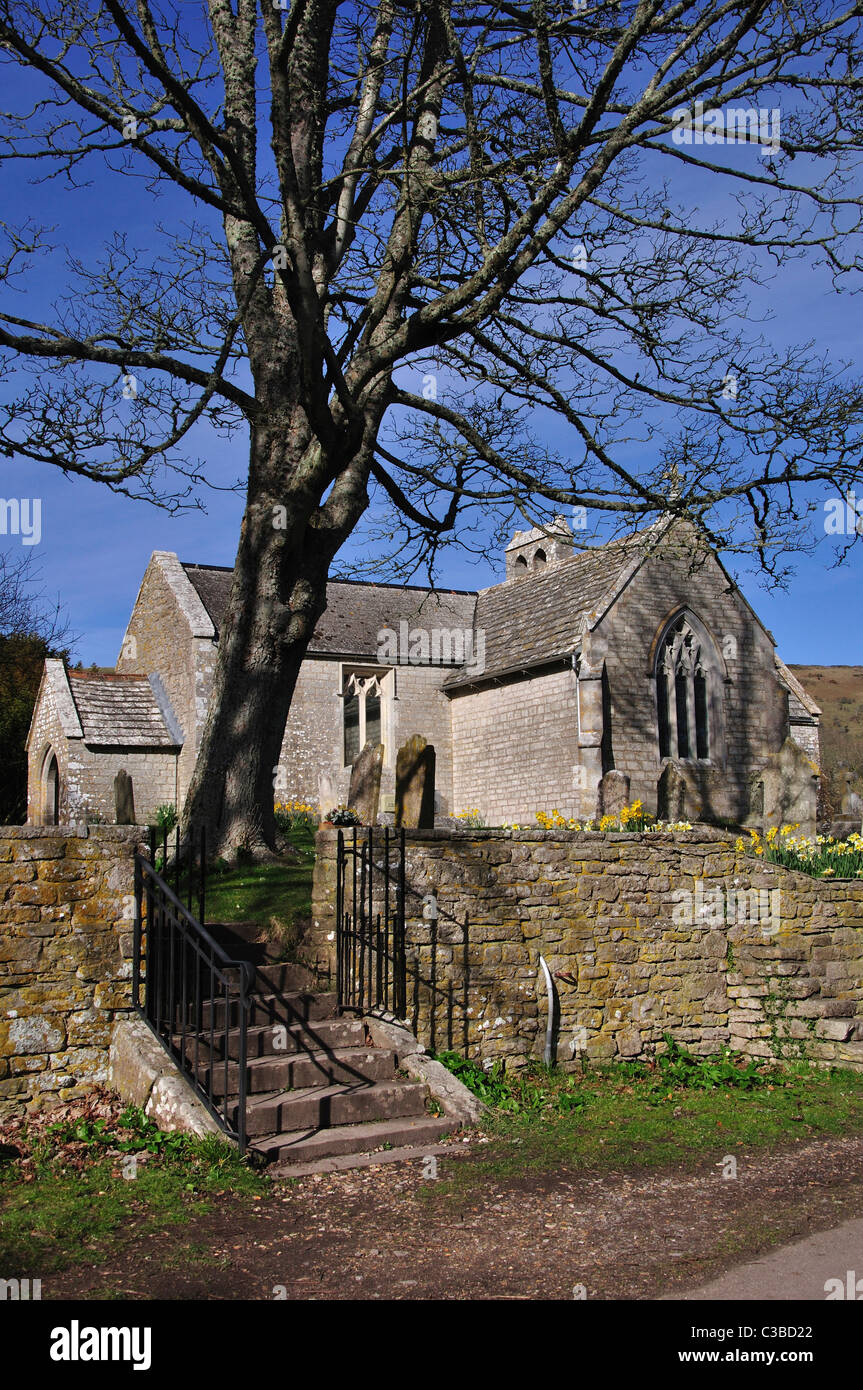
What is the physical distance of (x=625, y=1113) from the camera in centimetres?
806

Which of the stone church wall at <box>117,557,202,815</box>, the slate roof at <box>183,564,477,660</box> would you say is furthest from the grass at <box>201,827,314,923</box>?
the slate roof at <box>183,564,477,660</box>

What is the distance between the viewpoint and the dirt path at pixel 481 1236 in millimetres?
4660

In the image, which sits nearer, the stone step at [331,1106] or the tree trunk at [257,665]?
the stone step at [331,1106]

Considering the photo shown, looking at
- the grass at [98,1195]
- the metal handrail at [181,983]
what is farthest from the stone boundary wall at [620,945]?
the grass at [98,1195]

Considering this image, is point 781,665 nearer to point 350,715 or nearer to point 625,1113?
point 350,715

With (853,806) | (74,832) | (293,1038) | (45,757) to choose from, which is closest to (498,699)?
(853,806)

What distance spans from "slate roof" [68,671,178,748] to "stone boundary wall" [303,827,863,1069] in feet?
42.4

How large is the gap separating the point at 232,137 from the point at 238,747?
654 centimetres

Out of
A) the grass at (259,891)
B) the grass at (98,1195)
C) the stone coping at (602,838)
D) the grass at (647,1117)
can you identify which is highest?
the stone coping at (602,838)

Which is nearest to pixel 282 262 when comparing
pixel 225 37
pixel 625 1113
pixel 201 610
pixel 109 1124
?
pixel 225 37

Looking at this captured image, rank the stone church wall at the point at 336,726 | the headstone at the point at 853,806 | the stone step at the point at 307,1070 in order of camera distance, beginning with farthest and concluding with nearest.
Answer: the stone church wall at the point at 336,726, the headstone at the point at 853,806, the stone step at the point at 307,1070

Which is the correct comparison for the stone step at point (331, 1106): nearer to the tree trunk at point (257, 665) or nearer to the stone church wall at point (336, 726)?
the tree trunk at point (257, 665)

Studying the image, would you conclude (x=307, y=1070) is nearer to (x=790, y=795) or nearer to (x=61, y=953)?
(x=61, y=953)

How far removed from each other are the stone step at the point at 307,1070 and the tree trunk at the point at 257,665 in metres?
3.21
